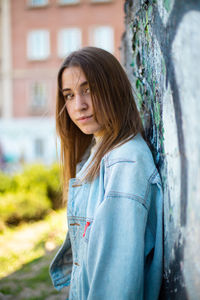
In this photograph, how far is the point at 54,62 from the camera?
62.1ft

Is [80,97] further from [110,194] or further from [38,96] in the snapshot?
[38,96]

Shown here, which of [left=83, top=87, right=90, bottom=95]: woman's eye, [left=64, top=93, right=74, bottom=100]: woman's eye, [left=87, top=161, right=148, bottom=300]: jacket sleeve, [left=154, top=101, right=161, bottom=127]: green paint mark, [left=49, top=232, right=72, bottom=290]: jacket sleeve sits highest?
[left=83, top=87, right=90, bottom=95]: woman's eye

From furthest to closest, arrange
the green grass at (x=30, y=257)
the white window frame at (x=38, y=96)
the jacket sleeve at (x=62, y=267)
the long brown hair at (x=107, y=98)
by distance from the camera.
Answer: the white window frame at (x=38, y=96) → the green grass at (x=30, y=257) → the jacket sleeve at (x=62, y=267) → the long brown hair at (x=107, y=98)

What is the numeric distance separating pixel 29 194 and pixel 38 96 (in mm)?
13594

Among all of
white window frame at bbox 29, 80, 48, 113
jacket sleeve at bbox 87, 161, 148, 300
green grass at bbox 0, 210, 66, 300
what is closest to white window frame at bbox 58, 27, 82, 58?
white window frame at bbox 29, 80, 48, 113

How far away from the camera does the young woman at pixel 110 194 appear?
1281mm

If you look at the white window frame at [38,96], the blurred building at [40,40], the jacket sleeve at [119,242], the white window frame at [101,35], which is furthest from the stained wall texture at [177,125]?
the white window frame at [101,35]

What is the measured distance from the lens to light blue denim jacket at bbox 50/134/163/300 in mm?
1272

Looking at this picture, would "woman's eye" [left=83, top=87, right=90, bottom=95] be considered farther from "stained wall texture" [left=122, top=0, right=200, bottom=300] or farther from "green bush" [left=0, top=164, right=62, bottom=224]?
"green bush" [left=0, top=164, right=62, bottom=224]

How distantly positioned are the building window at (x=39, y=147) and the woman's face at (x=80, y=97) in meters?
15.7

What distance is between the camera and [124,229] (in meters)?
1.28

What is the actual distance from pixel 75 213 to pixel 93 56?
2.82 feet

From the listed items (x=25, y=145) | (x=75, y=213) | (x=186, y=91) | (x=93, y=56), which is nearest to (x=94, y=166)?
(x=75, y=213)

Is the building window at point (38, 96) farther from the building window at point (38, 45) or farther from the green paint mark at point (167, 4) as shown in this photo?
the green paint mark at point (167, 4)
